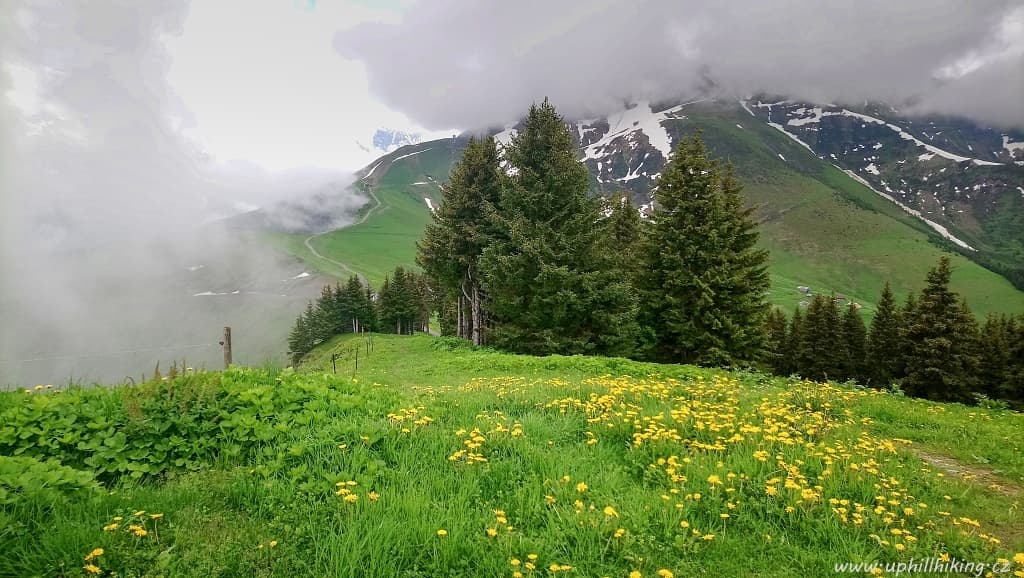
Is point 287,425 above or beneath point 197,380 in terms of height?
beneath

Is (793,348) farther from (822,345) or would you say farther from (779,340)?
(822,345)

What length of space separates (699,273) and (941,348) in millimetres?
22396

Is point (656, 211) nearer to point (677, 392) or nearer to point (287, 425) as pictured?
point (677, 392)

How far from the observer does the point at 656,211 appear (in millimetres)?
24297

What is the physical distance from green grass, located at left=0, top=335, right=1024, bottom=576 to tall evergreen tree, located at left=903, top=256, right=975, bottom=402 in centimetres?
3191

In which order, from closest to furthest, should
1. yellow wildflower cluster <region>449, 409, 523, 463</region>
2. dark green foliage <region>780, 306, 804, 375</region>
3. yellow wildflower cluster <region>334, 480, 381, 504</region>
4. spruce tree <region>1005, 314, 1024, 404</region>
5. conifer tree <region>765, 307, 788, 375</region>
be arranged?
yellow wildflower cluster <region>334, 480, 381, 504</region>
yellow wildflower cluster <region>449, 409, 523, 463</region>
spruce tree <region>1005, 314, 1024, 404</region>
dark green foliage <region>780, 306, 804, 375</region>
conifer tree <region>765, 307, 788, 375</region>

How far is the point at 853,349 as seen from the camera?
139 ft

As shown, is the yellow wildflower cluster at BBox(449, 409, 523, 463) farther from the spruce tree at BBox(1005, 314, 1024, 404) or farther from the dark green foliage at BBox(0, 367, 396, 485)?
the spruce tree at BBox(1005, 314, 1024, 404)

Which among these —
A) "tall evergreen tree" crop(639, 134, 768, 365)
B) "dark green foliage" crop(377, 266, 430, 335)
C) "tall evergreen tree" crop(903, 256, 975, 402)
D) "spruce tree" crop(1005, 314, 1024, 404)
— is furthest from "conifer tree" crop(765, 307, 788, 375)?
"dark green foliage" crop(377, 266, 430, 335)

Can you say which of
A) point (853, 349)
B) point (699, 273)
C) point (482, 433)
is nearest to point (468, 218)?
point (699, 273)

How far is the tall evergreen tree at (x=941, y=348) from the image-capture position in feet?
102

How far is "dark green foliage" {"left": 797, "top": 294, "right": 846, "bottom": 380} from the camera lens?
4219 cm

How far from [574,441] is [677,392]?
4207mm

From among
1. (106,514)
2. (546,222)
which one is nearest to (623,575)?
(106,514)
